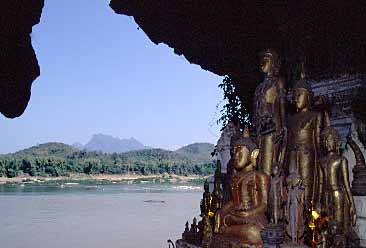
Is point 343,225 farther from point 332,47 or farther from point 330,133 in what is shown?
point 332,47

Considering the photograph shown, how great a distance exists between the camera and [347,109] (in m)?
7.93

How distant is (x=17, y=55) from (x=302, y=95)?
8651 mm

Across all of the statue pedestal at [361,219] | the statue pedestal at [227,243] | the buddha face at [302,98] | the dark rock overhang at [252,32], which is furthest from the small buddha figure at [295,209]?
the dark rock overhang at [252,32]

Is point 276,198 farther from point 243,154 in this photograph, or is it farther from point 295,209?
point 243,154

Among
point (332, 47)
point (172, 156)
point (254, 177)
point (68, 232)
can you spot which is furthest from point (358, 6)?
point (172, 156)

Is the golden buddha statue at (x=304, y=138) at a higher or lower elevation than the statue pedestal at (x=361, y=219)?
higher

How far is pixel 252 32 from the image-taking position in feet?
41.5

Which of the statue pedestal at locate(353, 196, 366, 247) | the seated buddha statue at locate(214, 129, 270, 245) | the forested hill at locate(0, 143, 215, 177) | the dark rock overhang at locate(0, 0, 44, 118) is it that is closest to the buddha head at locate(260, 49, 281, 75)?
the seated buddha statue at locate(214, 129, 270, 245)

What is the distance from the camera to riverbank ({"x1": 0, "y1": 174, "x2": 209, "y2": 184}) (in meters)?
83.7

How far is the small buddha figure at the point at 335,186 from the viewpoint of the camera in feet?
22.0

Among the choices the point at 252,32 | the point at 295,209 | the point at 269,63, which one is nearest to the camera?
the point at 295,209

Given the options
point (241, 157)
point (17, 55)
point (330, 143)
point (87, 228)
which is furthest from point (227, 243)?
point (87, 228)

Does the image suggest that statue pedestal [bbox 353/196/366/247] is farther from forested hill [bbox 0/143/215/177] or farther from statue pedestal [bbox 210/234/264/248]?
forested hill [bbox 0/143/215/177]

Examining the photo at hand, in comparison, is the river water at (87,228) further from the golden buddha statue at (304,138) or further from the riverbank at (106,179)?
the riverbank at (106,179)
